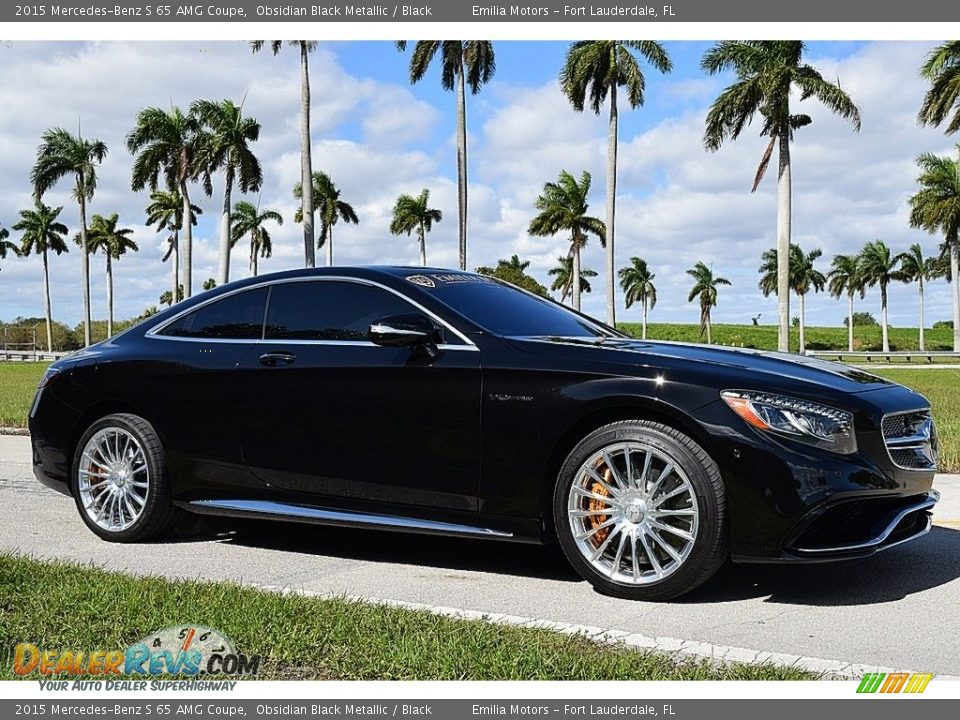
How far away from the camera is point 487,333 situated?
208 inches

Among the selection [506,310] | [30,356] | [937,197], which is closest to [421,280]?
[506,310]

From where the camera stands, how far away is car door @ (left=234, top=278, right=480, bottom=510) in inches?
205

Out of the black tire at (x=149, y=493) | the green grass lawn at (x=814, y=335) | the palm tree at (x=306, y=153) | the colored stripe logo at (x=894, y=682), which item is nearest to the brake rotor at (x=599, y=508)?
the colored stripe logo at (x=894, y=682)

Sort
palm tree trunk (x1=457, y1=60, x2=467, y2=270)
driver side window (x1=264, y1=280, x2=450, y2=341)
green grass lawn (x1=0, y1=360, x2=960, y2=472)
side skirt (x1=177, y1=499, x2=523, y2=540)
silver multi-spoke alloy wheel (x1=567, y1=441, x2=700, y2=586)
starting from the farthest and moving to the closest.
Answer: palm tree trunk (x1=457, y1=60, x2=467, y2=270)
green grass lawn (x1=0, y1=360, x2=960, y2=472)
driver side window (x1=264, y1=280, x2=450, y2=341)
side skirt (x1=177, y1=499, x2=523, y2=540)
silver multi-spoke alloy wheel (x1=567, y1=441, x2=700, y2=586)

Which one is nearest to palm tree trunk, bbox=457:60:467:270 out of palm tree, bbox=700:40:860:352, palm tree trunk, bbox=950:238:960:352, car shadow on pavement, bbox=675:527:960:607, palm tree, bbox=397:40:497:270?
palm tree, bbox=397:40:497:270

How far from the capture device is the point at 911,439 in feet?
16.4

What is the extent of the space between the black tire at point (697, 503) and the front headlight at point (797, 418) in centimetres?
28

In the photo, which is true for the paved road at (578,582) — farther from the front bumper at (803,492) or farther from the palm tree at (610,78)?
the palm tree at (610,78)

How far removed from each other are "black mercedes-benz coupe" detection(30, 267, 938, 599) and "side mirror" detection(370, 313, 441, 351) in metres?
0.01

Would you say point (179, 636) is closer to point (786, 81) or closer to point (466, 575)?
point (466, 575)

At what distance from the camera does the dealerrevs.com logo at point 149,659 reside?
363 cm

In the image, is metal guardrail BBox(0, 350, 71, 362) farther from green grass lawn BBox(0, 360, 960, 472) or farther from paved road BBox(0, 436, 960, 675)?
paved road BBox(0, 436, 960, 675)

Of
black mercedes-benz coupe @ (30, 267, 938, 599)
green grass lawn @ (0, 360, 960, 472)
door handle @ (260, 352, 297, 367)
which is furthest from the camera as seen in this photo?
green grass lawn @ (0, 360, 960, 472)
